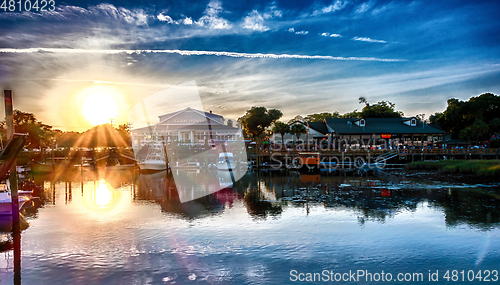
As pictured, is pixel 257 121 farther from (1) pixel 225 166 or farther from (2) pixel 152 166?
(2) pixel 152 166

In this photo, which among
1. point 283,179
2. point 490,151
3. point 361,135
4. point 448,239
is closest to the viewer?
point 448,239

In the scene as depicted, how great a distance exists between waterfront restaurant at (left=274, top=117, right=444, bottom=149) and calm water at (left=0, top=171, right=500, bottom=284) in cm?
3676

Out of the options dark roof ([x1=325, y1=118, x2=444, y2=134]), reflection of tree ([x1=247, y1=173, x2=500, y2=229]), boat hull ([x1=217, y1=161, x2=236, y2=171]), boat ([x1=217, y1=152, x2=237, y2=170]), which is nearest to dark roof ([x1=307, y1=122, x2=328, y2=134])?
dark roof ([x1=325, y1=118, x2=444, y2=134])

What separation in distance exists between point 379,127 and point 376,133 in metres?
2.79

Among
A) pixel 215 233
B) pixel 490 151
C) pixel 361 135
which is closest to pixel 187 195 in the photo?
pixel 215 233

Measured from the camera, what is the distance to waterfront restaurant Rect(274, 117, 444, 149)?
61.9 metres

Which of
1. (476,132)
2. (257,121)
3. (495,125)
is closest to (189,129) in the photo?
(257,121)

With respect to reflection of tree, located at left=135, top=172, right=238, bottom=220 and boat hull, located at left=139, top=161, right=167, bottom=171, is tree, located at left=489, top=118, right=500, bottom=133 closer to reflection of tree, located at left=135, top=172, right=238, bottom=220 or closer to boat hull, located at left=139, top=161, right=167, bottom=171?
reflection of tree, located at left=135, top=172, right=238, bottom=220

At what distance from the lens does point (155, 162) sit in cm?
4650

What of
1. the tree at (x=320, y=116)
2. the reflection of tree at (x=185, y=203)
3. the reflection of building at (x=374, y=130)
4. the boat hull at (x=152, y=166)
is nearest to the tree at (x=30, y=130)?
the boat hull at (x=152, y=166)

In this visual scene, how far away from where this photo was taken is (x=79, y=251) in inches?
517

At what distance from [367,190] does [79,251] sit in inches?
901

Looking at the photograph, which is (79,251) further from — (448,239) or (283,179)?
(283,179)

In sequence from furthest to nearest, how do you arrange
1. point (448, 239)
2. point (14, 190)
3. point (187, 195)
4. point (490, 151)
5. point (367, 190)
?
point (490, 151), point (367, 190), point (187, 195), point (14, 190), point (448, 239)
